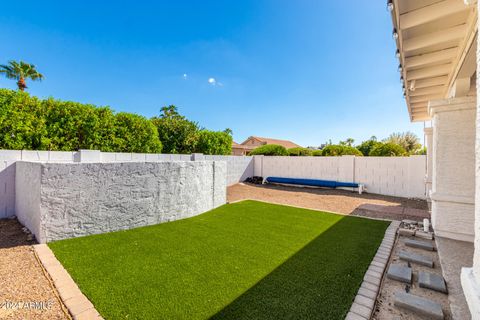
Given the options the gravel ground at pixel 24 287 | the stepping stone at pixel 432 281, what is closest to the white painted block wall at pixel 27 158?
the gravel ground at pixel 24 287

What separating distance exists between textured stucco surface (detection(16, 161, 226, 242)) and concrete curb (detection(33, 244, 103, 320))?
682mm

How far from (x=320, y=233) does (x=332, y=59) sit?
918 cm

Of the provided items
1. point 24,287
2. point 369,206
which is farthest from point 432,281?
point 369,206

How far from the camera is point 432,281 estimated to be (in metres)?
2.45

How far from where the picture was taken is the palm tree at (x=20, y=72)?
43.7 ft

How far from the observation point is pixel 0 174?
14.9ft

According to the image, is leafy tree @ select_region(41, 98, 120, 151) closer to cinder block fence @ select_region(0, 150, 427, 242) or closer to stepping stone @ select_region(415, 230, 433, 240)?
cinder block fence @ select_region(0, 150, 427, 242)

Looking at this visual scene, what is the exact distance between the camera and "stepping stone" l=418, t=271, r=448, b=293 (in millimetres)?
2326

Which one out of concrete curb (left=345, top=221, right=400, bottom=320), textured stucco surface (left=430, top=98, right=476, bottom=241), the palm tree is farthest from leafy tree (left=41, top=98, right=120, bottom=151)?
the palm tree

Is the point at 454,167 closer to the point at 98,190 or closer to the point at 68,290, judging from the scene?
the point at 68,290

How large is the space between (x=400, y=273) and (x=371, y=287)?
24.0 inches

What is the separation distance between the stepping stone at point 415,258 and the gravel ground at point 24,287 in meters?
4.47

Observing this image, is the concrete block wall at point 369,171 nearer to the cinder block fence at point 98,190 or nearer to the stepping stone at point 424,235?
the stepping stone at point 424,235

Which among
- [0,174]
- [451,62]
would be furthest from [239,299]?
[0,174]
